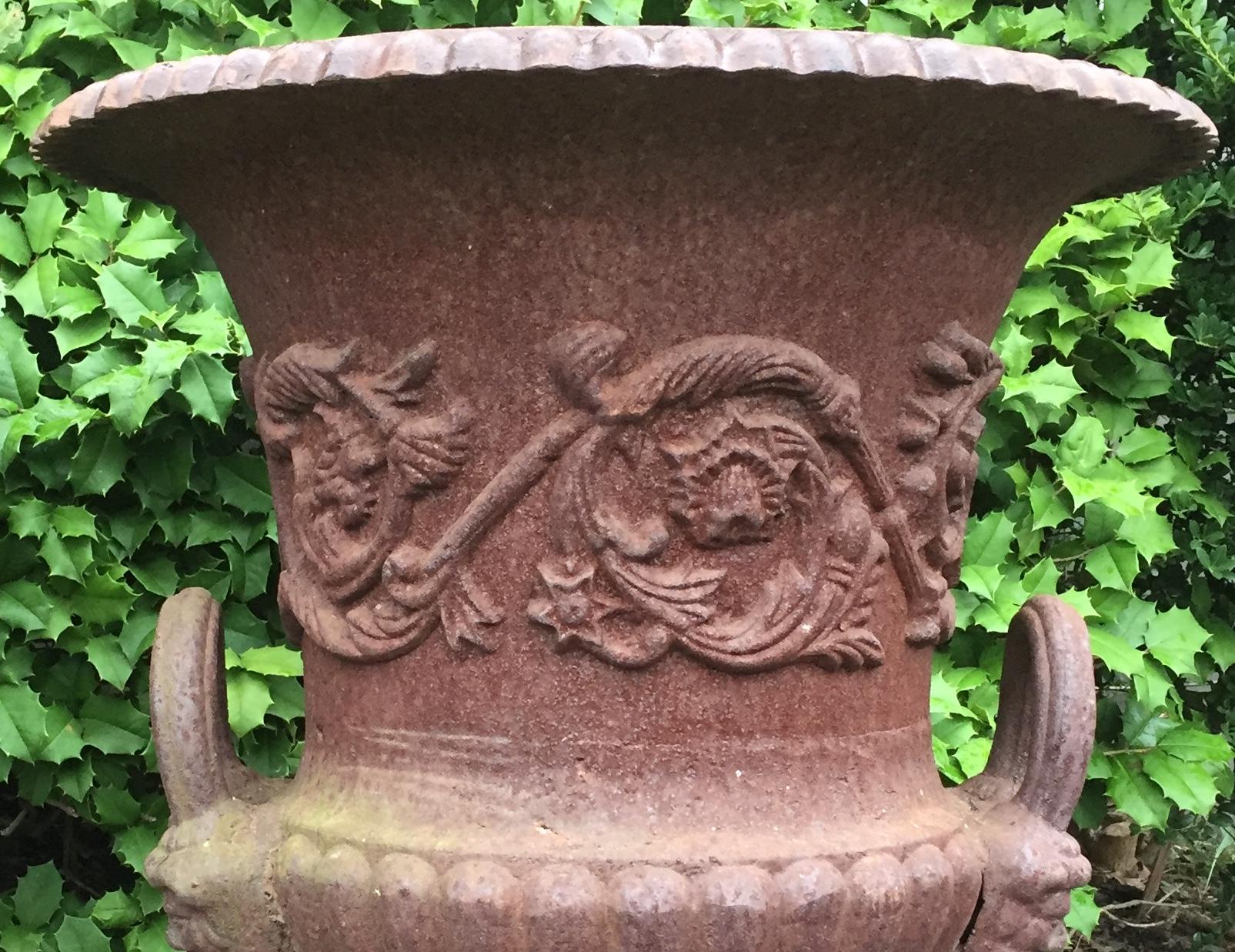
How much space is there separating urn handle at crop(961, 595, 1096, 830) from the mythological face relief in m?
0.26

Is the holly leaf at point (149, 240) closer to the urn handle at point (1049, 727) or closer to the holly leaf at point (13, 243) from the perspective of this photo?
the holly leaf at point (13, 243)

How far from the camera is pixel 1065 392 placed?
272 centimetres

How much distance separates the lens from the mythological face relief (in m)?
1.37

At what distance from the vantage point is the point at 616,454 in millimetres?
1383

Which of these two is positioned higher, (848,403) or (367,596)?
(848,403)

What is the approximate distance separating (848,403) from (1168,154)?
0.56m

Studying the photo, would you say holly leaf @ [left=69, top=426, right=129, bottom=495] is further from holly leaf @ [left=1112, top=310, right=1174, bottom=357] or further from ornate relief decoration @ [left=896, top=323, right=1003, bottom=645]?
holly leaf @ [left=1112, top=310, right=1174, bottom=357]

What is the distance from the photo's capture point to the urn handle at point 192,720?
1.58 m

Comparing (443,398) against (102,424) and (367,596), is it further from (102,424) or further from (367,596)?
(102,424)

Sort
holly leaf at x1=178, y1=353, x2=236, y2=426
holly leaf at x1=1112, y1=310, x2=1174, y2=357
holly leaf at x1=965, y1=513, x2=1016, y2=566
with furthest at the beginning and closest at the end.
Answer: holly leaf at x1=1112, y1=310, x2=1174, y2=357 < holly leaf at x1=965, y1=513, x2=1016, y2=566 < holly leaf at x1=178, y1=353, x2=236, y2=426

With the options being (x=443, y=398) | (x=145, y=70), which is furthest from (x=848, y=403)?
(x=145, y=70)

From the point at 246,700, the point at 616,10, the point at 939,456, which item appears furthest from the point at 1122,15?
the point at 246,700

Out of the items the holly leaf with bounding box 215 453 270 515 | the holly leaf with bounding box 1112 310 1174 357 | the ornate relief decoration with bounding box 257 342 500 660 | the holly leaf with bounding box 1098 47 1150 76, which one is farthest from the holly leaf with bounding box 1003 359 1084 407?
the ornate relief decoration with bounding box 257 342 500 660

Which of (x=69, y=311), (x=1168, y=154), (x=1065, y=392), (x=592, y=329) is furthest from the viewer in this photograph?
(x=1065, y=392)
